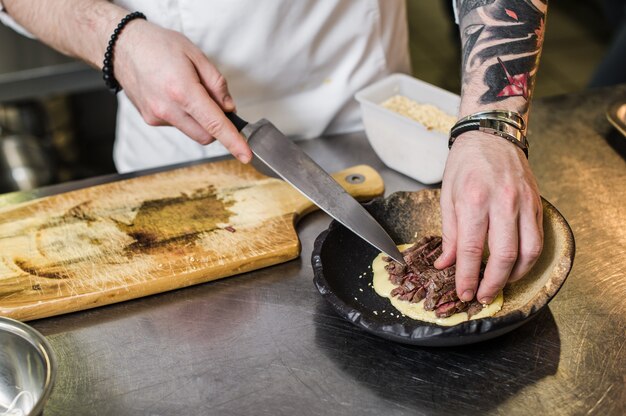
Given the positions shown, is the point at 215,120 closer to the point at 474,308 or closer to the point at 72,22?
the point at 72,22

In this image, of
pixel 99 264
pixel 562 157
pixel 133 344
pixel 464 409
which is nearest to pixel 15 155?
pixel 99 264

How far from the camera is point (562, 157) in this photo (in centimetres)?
144

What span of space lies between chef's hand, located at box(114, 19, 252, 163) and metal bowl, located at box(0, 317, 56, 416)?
1.40 ft

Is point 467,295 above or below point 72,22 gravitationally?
below

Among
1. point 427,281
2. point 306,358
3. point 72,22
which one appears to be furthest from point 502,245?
point 72,22

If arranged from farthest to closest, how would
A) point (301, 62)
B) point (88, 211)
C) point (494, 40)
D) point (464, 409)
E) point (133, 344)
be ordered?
point (301, 62) < point (88, 211) < point (494, 40) < point (133, 344) < point (464, 409)

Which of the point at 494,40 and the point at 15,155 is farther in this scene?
the point at 15,155

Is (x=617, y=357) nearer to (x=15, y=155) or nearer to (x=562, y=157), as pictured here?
(x=562, y=157)

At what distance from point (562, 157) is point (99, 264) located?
36.1 inches

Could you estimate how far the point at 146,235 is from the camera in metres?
1.20

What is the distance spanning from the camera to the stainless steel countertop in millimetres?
914

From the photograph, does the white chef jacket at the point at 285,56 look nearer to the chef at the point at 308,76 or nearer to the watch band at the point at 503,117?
the chef at the point at 308,76

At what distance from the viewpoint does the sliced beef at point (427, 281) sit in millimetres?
1021

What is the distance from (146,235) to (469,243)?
1.80 feet
